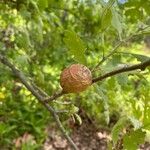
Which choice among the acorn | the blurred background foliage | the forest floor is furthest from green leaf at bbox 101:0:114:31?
the forest floor

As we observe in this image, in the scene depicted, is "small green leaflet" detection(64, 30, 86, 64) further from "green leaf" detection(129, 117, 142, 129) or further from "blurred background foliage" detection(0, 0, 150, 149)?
"green leaf" detection(129, 117, 142, 129)

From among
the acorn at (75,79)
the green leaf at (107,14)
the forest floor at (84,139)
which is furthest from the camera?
the forest floor at (84,139)

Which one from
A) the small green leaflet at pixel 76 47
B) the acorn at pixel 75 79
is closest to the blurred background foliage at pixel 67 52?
the small green leaflet at pixel 76 47

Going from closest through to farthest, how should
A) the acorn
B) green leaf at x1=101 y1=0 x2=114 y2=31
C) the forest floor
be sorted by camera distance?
the acorn → green leaf at x1=101 y1=0 x2=114 y2=31 → the forest floor

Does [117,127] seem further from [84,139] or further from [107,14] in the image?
[84,139]

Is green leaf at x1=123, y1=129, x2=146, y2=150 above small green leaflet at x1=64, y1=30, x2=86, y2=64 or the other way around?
the other way around

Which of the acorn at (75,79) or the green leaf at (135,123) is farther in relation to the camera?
the green leaf at (135,123)

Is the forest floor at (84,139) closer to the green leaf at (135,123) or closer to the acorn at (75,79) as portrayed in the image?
the green leaf at (135,123)

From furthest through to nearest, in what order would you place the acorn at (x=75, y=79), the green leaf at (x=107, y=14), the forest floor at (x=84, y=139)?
the forest floor at (x=84, y=139) → the green leaf at (x=107, y=14) → the acorn at (x=75, y=79)

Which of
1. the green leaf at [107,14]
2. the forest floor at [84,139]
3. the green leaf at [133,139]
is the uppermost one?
the green leaf at [107,14]
